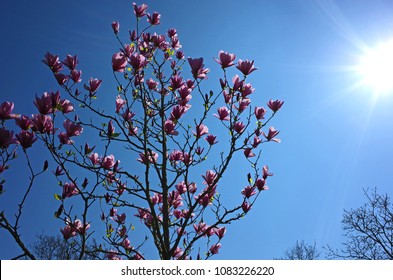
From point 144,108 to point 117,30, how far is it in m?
0.91

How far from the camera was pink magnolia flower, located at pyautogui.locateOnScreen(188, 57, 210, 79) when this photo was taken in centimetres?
278

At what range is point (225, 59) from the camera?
286 cm

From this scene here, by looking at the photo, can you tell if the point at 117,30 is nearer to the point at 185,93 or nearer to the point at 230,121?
the point at 185,93

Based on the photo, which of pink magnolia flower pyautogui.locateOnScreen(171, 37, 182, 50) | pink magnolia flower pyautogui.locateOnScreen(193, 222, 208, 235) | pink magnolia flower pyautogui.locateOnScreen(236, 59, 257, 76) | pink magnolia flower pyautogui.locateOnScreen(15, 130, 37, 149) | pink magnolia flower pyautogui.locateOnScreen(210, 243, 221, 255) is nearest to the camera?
pink magnolia flower pyautogui.locateOnScreen(15, 130, 37, 149)

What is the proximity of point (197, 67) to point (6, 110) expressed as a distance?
145 cm

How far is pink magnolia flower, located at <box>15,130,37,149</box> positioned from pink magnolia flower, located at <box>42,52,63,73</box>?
0.66m

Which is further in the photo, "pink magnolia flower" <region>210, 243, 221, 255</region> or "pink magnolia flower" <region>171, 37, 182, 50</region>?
"pink magnolia flower" <region>171, 37, 182, 50</region>

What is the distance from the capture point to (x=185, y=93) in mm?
3018

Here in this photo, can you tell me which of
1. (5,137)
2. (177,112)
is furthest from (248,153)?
(5,137)

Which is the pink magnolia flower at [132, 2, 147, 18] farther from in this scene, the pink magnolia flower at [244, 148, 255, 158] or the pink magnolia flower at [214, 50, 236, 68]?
the pink magnolia flower at [244, 148, 255, 158]

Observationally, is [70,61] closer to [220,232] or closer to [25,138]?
[25,138]

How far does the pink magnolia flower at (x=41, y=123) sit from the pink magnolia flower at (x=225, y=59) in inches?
55.6

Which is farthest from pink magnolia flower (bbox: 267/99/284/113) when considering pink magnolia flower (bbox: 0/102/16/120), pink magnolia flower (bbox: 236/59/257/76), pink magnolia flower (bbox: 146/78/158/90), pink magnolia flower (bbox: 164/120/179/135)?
pink magnolia flower (bbox: 0/102/16/120)
